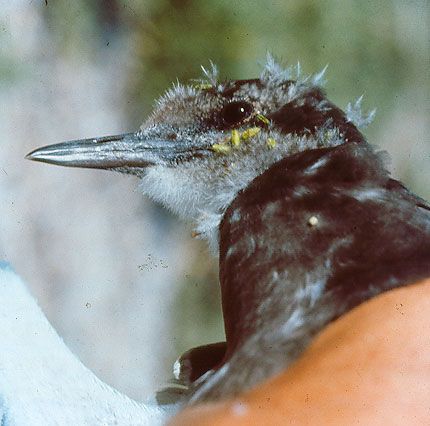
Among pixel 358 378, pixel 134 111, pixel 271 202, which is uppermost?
pixel 134 111

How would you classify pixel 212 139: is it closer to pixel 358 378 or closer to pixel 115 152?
pixel 115 152

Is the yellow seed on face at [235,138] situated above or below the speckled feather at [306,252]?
above

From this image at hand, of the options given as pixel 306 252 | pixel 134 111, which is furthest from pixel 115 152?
pixel 306 252

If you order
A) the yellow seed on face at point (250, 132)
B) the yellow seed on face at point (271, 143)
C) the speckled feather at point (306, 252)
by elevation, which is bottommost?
the speckled feather at point (306, 252)

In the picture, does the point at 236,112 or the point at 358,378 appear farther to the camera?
the point at 236,112

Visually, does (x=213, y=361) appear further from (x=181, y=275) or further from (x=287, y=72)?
(x=287, y=72)

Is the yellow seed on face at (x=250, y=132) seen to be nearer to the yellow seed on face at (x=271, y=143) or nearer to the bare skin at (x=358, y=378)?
the yellow seed on face at (x=271, y=143)

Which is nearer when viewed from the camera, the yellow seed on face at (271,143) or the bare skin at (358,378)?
the bare skin at (358,378)

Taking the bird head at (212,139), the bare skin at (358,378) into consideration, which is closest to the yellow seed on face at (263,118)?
the bird head at (212,139)

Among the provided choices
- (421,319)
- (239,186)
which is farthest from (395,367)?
(239,186)
